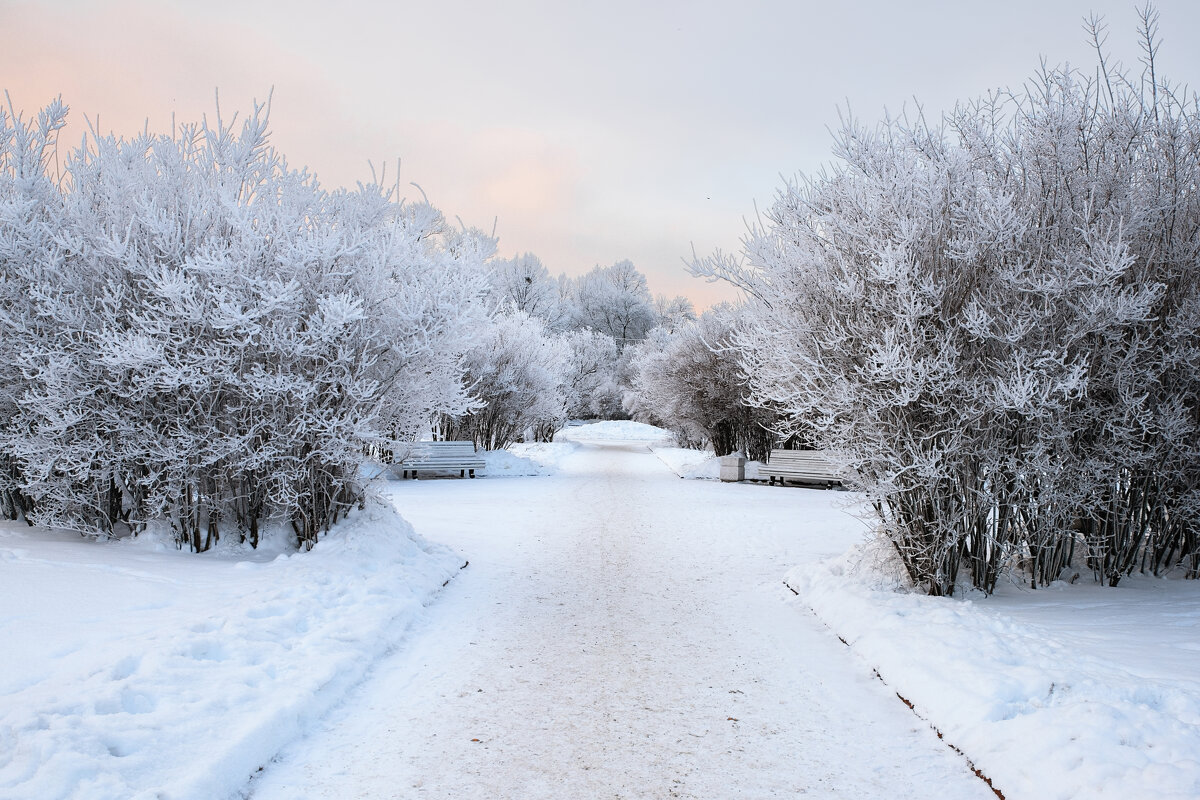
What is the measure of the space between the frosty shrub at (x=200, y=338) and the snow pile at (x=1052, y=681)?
15.9 feet

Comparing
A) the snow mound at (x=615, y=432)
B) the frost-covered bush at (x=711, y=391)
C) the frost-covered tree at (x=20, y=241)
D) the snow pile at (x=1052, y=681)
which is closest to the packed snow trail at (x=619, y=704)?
the snow pile at (x=1052, y=681)

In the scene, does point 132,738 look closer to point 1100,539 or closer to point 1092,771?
point 1092,771

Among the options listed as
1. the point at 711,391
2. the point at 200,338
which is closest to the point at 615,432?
the point at 711,391

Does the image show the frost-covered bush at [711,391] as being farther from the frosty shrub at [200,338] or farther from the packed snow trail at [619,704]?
the frosty shrub at [200,338]

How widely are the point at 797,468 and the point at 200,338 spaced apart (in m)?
14.7

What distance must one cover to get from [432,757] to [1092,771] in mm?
2932

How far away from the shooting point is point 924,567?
6.08m

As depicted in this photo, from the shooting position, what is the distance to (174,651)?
3.96 metres

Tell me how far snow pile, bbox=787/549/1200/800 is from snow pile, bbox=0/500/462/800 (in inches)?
137

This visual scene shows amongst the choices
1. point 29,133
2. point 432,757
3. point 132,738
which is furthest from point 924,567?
point 29,133

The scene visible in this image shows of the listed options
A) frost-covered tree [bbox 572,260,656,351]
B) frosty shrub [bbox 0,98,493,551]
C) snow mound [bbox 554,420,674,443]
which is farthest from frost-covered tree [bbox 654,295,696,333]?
frosty shrub [bbox 0,98,493,551]

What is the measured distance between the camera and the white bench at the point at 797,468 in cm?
1741

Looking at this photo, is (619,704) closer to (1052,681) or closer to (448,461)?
(1052,681)

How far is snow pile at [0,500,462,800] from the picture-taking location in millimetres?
2922
